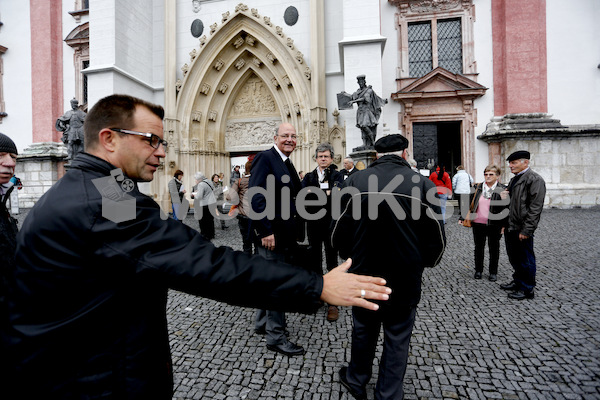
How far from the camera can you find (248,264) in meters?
1.04

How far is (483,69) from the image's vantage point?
13.3 metres

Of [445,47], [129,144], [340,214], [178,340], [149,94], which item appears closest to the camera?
[129,144]

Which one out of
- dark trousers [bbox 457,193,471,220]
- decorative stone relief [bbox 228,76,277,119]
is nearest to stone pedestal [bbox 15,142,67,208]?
decorative stone relief [bbox 228,76,277,119]

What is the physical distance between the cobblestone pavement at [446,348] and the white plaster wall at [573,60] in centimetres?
1074

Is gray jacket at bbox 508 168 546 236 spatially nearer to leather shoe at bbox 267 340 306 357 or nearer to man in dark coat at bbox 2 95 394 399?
leather shoe at bbox 267 340 306 357

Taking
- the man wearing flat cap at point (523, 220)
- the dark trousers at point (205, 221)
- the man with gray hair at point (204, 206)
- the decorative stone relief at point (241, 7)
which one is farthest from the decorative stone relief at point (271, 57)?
the man wearing flat cap at point (523, 220)

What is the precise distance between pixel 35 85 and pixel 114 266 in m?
20.3

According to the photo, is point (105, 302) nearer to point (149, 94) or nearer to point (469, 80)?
point (469, 80)

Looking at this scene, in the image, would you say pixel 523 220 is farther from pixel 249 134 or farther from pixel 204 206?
pixel 249 134

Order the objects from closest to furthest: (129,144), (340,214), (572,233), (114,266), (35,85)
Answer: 1. (114,266)
2. (129,144)
3. (340,214)
4. (572,233)
5. (35,85)

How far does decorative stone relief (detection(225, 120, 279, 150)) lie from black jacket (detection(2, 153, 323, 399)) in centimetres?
1464

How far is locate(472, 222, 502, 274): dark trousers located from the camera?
16.4 feet

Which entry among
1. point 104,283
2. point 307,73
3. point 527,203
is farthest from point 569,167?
point 104,283

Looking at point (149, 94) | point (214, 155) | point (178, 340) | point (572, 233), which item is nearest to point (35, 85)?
point (149, 94)
